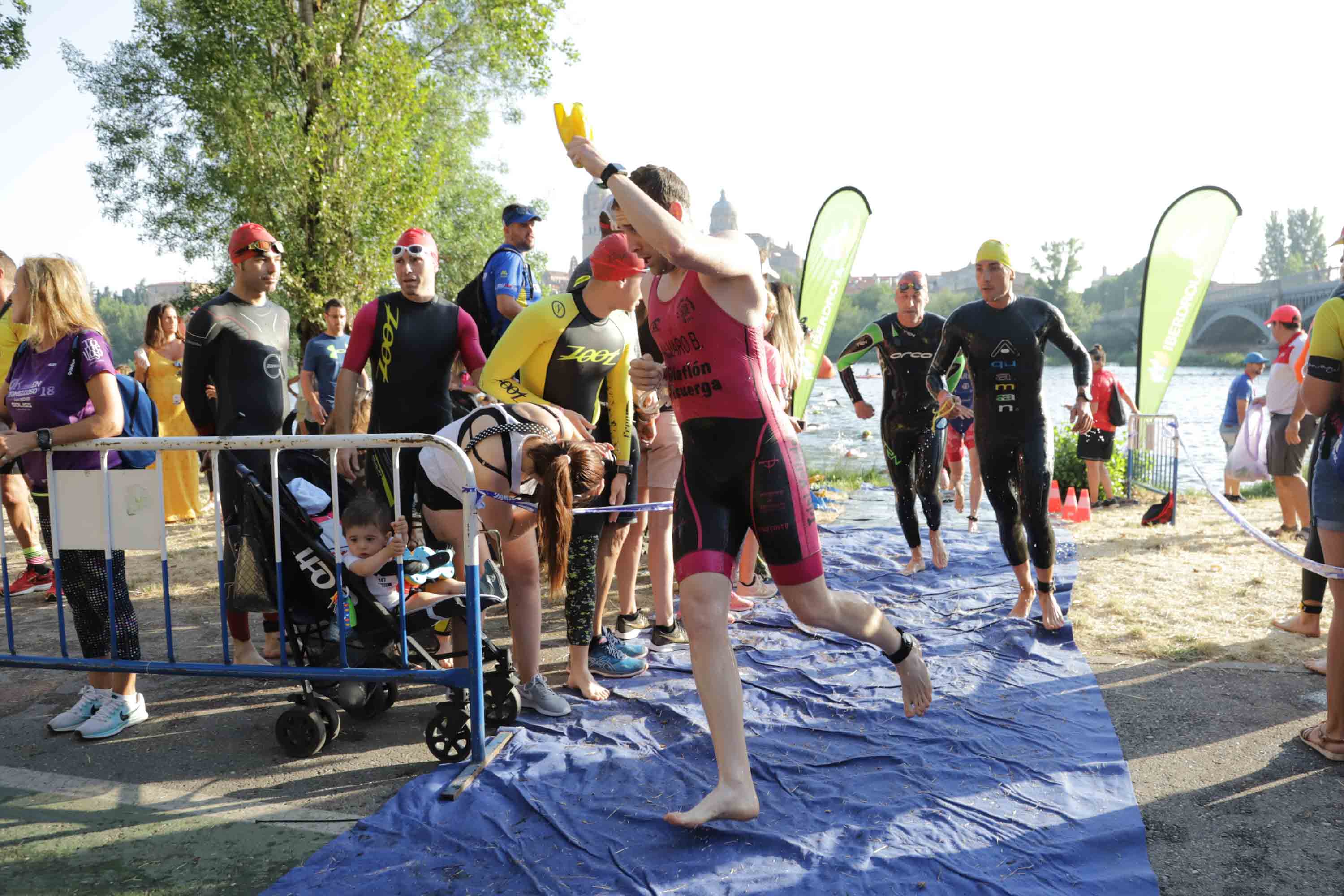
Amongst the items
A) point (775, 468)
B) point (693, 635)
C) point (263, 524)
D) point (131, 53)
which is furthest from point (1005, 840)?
point (131, 53)

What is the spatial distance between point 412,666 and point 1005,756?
8.04 ft

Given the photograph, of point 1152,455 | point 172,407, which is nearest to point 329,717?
point 172,407

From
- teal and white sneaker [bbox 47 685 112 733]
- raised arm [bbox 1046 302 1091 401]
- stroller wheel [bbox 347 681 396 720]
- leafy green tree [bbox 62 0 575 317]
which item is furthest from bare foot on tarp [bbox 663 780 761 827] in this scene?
leafy green tree [bbox 62 0 575 317]

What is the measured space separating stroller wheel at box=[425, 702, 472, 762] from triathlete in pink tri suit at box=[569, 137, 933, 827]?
949 millimetres

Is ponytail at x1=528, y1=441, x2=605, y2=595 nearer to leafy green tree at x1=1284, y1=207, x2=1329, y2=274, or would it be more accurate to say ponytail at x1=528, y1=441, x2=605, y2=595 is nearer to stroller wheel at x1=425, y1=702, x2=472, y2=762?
stroller wheel at x1=425, y1=702, x2=472, y2=762

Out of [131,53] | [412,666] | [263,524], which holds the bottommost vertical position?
[412,666]

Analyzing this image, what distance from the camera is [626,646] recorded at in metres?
4.60

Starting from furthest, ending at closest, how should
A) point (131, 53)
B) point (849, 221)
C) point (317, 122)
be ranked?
point (131, 53)
point (317, 122)
point (849, 221)

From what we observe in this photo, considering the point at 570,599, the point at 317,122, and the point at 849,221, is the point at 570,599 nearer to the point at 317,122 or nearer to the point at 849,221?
the point at 849,221

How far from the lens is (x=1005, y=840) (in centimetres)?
274

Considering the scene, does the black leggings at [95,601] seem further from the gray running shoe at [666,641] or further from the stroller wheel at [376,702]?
the gray running shoe at [666,641]

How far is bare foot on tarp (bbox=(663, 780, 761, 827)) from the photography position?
108 inches

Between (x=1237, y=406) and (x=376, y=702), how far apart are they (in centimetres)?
1197

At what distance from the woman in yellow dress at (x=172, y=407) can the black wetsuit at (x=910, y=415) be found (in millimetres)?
6628
